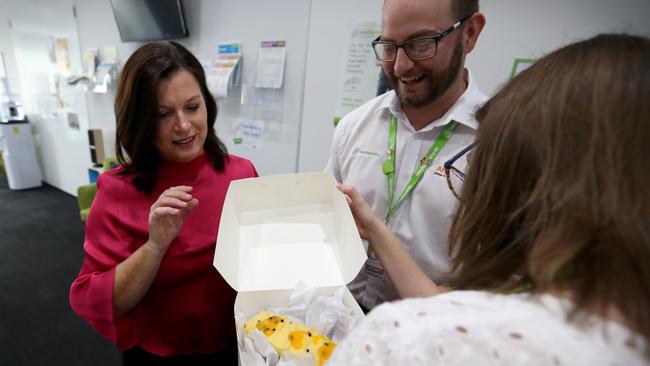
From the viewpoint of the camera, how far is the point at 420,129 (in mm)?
1050

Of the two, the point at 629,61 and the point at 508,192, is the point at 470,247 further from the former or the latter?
the point at 629,61

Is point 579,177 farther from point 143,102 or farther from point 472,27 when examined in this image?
point 143,102

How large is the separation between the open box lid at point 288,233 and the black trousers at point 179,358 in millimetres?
414

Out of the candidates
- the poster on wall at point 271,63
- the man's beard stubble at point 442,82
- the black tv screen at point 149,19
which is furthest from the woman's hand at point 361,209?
the black tv screen at point 149,19

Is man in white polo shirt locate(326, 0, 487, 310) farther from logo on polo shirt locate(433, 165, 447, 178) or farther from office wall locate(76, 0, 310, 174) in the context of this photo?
office wall locate(76, 0, 310, 174)

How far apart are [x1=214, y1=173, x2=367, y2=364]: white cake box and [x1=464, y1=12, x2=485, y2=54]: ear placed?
0.59 m

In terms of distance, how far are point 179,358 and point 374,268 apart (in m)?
0.70

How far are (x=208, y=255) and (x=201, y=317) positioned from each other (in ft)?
0.65

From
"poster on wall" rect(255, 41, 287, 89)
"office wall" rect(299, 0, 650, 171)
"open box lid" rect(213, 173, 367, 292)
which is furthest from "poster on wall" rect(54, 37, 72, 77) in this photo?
"open box lid" rect(213, 173, 367, 292)

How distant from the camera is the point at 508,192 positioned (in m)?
0.47

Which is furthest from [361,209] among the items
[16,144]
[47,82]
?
[16,144]

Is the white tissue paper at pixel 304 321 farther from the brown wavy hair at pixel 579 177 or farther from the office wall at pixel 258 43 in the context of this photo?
the office wall at pixel 258 43

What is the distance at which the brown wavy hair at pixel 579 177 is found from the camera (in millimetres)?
357

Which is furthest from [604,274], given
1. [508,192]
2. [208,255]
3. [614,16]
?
[614,16]
